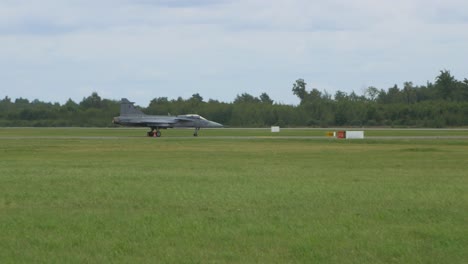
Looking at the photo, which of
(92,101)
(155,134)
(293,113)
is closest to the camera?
(155,134)

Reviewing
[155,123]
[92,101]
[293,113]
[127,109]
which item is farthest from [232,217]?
[92,101]

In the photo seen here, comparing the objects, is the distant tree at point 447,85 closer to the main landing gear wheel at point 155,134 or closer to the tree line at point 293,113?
the tree line at point 293,113

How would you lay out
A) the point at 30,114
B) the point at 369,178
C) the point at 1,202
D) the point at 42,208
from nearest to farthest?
the point at 42,208 → the point at 1,202 → the point at 369,178 → the point at 30,114

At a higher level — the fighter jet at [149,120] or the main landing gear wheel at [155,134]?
the fighter jet at [149,120]

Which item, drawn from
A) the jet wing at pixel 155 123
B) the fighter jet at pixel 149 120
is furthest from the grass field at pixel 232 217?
the fighter jet at pixel 149 120

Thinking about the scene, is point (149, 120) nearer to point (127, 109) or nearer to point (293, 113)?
point (127, 109)

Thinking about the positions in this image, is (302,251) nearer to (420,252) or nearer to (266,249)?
(266,249)

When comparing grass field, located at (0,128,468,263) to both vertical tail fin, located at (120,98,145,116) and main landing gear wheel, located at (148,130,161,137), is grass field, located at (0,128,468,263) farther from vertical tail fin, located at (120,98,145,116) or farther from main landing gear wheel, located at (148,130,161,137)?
vertical tail fin, located at (120,98,145,116)

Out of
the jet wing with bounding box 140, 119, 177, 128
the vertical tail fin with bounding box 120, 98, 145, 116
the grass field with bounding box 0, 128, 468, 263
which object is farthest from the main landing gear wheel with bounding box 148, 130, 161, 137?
the grass field with bounding box 0, 128, 468, 263

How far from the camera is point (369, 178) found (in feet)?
63.8

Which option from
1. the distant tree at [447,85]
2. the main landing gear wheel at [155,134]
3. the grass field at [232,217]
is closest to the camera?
the grass field at [232,217]

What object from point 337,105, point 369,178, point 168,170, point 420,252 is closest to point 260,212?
point 420,252

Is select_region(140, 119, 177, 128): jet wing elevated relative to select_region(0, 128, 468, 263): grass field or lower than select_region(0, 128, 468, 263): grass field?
elevated

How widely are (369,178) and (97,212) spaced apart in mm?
8900
